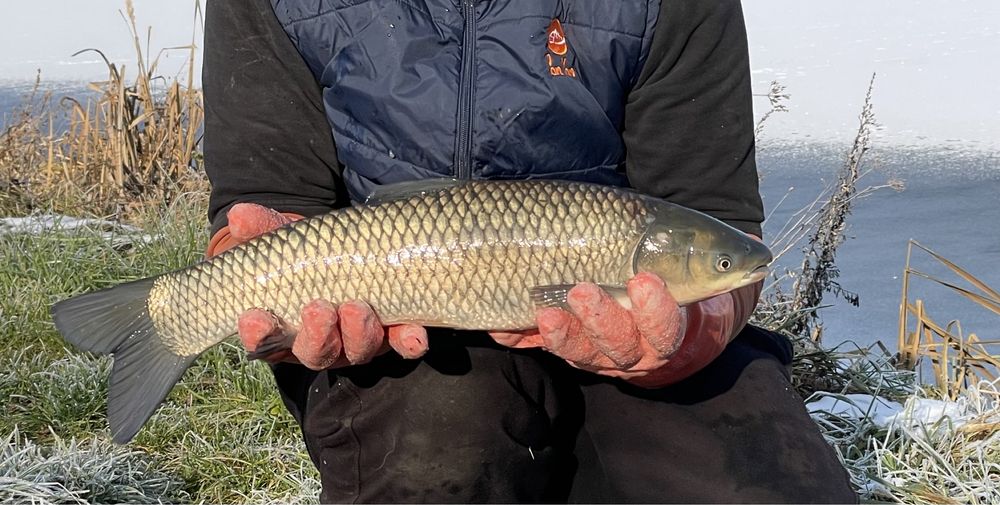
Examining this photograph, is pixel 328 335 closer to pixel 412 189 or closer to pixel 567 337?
pixel 412 189

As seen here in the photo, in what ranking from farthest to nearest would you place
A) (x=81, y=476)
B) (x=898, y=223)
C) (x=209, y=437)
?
(x=898, y=223) < (x=209, y=437) < (x=81, y=476)

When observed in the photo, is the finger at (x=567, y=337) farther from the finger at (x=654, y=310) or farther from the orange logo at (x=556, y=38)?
the orange logo at (x=556, y=38)

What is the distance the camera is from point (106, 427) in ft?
8.16

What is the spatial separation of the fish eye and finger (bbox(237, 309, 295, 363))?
0.65m

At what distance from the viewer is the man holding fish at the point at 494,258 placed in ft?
4.91

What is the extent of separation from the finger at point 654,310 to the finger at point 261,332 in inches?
20.4

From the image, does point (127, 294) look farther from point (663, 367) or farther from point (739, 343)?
point (739, 343)

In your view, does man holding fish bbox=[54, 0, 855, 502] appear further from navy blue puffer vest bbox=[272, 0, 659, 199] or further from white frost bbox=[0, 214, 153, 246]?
white frost bbox=[0, 214, 153, 246]

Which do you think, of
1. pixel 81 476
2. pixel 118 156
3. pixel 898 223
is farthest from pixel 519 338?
pixel 118 156

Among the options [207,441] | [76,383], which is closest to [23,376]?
[76,383]

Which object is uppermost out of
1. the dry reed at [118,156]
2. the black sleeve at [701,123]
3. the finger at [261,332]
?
the black sleeve at [701,123]

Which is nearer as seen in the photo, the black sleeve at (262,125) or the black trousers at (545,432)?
the black trousers at (545,432)

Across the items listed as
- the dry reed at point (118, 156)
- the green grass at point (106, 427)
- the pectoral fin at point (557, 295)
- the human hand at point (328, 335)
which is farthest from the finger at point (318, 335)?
the dry reed at point (118, 156)

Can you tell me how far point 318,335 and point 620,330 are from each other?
438mm
